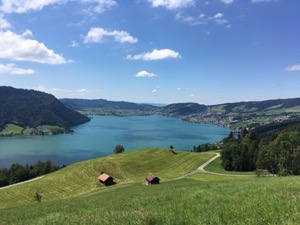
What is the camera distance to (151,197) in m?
19.4

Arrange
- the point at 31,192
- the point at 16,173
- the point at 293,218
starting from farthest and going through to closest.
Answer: the point at 16,173, the point at 31,192, the point at 293,218

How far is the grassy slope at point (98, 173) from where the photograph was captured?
278ft

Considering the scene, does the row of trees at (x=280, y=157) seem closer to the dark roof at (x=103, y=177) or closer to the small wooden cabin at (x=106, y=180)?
the small wooden cabin at (x=106, y=180)

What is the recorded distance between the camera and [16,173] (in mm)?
138750

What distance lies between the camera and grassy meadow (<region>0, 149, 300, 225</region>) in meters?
9.99

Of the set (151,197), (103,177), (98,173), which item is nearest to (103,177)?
(103,177)

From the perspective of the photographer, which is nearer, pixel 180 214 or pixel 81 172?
pixel 180 214

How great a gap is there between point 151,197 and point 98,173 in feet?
285

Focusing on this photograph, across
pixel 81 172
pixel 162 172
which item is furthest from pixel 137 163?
pixel 81 172

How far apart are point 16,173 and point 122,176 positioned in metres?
58.3

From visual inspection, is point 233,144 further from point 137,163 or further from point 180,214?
point 180,214

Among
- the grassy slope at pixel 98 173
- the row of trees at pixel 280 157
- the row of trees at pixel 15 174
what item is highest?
the row of trees at pixel 280 157

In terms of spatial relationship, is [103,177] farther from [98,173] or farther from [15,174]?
[15,174]

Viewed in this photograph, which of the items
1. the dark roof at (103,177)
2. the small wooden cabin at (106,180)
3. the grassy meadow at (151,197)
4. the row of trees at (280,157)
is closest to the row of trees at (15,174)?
the grassy meadow at (151,197)
